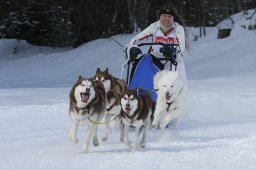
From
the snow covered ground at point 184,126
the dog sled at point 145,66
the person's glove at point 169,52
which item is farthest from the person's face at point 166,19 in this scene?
the snow covered ground at point 184,126

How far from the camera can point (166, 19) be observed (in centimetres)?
736

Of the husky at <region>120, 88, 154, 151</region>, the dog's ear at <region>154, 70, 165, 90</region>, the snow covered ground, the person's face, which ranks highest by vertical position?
the person's face

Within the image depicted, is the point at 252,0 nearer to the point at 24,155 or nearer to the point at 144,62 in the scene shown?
the point at 144,62

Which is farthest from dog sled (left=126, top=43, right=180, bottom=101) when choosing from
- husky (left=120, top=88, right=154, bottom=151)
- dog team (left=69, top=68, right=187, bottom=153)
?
husky (left=120, top=88, right=154, bottom=151)

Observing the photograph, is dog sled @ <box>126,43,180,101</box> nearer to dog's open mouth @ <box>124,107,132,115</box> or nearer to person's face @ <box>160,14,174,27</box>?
person's face @ <box>160,14,174,27</box>

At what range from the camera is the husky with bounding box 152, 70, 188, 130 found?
645 centimetres

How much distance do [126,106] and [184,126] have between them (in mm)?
2330

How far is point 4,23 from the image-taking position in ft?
80.6

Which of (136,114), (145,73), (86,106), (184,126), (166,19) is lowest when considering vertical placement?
(184,126)

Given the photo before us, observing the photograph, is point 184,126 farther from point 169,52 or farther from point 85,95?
point 85,95

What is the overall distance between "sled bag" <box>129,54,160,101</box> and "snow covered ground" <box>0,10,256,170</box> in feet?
2.09

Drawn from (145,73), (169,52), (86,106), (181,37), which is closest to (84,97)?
(86,106)

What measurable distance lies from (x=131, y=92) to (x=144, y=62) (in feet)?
4.98

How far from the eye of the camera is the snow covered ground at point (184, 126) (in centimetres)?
512
